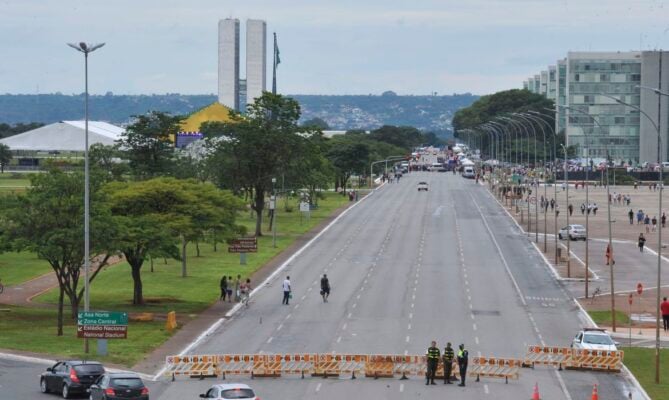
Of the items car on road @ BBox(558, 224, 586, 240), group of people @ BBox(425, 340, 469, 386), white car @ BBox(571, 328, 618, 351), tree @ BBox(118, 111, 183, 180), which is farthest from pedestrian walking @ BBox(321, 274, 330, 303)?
car on road @ BBox(558, 224, 586, 240)

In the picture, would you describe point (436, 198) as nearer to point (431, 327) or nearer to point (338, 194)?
point (338, 194)

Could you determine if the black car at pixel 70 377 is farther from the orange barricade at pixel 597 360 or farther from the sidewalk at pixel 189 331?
the orange barricade at pixel 597 360

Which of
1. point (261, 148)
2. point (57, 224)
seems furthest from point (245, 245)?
point (261, 148)

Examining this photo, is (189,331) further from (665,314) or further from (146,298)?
(665,314)

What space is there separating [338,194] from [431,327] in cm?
12408

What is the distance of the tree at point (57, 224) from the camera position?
58.4m

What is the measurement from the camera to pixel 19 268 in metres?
89.0

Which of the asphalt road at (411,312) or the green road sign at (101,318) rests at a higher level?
the green road sign at (101,318)

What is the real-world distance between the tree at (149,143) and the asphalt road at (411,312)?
15.3 m

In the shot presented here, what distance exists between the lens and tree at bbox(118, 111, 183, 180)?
112 meters

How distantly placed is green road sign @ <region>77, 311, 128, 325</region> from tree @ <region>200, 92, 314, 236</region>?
60.7 m

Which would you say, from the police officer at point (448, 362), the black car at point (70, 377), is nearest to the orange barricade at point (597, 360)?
the police officer at point (448, 362)

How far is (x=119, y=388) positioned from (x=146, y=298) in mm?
32499

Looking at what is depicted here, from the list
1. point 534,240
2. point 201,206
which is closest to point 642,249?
point 534,240
